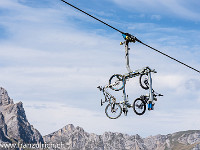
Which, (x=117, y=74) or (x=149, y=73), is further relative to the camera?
(x=117, y=74)

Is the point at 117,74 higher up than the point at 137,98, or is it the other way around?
the point at 117,74

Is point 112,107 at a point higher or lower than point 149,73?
lower

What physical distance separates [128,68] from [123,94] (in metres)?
2.20

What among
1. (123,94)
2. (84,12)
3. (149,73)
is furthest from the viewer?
(123,94)

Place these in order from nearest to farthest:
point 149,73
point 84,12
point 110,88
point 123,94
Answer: point 84,12, point 149,73, point 123,94, point 110,88

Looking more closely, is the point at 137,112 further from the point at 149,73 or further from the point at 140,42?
the point at 140,42

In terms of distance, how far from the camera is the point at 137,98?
1035 inches

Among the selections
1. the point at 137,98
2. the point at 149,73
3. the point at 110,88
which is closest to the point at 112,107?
the point at 110,88

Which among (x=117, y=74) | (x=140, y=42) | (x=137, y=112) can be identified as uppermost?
(x=140, y=42)

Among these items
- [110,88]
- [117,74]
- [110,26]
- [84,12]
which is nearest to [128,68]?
[117,74]

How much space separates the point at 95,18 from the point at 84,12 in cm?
93

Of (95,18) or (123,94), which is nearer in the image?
(95,18)

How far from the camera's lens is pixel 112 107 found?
29.4 metres

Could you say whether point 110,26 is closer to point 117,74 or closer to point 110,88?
point 117,74
